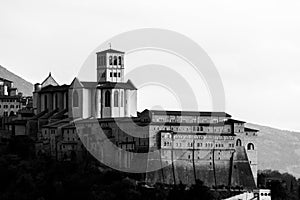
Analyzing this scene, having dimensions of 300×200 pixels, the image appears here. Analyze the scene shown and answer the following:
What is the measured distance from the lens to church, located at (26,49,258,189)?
75812mm

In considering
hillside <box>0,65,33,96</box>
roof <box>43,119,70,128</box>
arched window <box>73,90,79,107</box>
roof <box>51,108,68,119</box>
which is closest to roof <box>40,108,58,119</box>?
roof <box>51,108,68,119</box>

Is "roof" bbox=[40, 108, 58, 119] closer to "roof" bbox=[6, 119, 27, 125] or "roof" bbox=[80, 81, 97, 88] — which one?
"roof" bbox=[6, 119, 27, 125]

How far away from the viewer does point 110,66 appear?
284 feet

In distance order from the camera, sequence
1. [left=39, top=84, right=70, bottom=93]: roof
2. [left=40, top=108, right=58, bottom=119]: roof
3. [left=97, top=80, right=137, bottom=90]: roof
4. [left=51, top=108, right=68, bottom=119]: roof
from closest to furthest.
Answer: [left=97, top=80, right=137, bottom=90]: roof
[left=51, top=108, right=68, bottom=119]: roof
[left=40, top=108, right=58, bottom=119]: roof
[left=39, top=84, right=70, bottom=93]: roof

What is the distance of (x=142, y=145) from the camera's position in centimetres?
7562

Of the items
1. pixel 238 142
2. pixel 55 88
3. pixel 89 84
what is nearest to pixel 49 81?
pixel 55 88

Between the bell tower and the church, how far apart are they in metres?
2.02

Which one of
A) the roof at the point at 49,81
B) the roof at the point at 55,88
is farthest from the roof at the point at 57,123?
the roof at the point at 49,81

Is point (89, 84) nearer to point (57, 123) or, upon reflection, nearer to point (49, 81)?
point (57, 123)

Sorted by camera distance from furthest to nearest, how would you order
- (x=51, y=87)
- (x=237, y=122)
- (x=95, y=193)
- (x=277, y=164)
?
(x=277, y=164)
(x=51, y=87)
(x=237, y=122)
(x=95, y=193)

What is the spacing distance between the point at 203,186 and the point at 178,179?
249cm

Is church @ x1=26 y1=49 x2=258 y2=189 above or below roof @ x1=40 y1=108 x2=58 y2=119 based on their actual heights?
below

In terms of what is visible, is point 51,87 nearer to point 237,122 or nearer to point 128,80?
point 128,80

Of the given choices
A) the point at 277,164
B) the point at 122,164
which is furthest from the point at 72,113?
the point at 277,164
